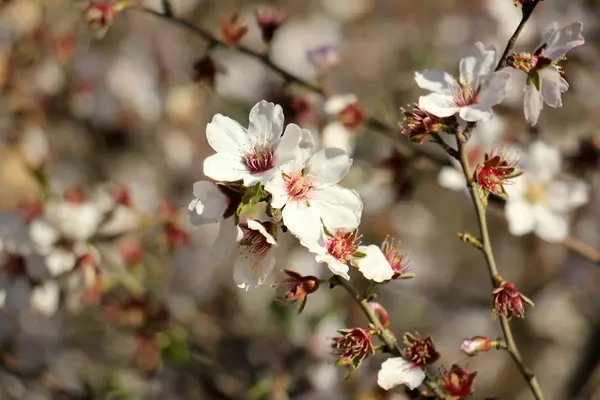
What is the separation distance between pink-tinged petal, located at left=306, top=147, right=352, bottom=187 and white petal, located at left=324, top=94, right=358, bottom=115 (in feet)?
1.42

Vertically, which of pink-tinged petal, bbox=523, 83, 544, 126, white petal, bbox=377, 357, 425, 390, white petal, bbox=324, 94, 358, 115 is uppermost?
pink-tinged petal, bbox=523, 83, 544, 126

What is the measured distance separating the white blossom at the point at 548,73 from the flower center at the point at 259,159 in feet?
1.16

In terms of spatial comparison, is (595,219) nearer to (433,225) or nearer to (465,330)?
(465,330)

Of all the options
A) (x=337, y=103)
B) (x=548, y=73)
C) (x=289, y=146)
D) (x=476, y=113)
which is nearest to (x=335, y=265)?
(x=289, y=146)

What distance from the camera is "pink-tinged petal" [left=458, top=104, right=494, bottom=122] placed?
90 cm

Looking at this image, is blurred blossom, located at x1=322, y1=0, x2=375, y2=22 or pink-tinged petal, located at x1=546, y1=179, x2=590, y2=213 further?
blurred blossom, located at x1=322, y1=0, x2=375, y2=22

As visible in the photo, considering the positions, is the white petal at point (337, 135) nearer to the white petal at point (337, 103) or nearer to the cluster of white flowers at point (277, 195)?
the white petal at point (337, 103)


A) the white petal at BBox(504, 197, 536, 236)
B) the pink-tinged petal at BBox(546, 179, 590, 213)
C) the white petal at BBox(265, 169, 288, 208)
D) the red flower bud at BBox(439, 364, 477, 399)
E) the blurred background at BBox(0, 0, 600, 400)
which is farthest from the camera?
the blurred background at BBox(0, 0, 600, 400)

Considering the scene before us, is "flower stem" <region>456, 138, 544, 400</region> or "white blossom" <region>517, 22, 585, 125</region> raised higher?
"white blossom" <region>517, 22, 585, 125</region>

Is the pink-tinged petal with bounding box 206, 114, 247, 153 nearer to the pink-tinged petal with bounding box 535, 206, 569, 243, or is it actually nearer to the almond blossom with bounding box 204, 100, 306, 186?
the almond blossom with bounding box 204, 100, 306, 186

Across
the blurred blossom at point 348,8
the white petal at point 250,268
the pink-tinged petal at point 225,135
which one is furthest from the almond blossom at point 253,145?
the blurred blossom at point 348,8

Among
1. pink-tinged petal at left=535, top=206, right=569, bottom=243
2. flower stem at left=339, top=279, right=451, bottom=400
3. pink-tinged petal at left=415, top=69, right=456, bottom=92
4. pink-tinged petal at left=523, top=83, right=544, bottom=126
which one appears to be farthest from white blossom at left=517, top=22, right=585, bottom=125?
pink-tinged petal at left=535, top=206, right=569, bottom=243

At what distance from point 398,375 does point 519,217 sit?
20.1 inches

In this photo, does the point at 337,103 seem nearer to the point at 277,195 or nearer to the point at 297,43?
the point at 277,195
